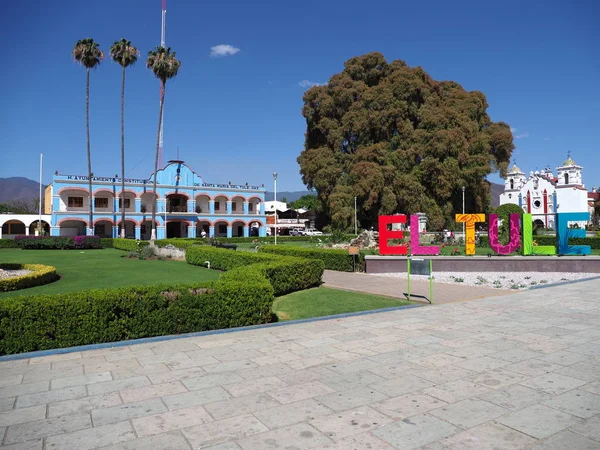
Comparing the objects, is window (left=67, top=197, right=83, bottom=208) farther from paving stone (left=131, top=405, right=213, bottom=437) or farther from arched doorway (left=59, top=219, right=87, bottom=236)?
paving stone (left=131, top=405, right=213, bottom=437)

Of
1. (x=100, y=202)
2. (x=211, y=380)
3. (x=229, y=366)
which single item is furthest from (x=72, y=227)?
(x=211, y=380)

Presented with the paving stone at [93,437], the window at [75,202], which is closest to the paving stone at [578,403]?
the paving stone at [93,437]

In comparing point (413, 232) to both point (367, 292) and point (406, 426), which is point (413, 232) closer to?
point (367, 292)

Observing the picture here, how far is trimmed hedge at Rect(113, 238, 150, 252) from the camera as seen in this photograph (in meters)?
31.8

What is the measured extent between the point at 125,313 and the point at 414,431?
5575 millimetres

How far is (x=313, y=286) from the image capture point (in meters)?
15.4

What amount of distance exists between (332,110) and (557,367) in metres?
44.7

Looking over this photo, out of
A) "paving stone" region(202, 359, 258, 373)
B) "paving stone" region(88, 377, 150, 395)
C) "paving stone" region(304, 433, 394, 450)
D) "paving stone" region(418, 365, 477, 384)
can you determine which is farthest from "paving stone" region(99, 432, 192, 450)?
"paving stone" region(418, 365, 477, 384)

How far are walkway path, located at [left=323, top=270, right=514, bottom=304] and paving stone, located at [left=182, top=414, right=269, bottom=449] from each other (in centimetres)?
869

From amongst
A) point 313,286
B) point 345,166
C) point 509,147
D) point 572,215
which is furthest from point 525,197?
point 313,286

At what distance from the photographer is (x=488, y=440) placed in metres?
4.12

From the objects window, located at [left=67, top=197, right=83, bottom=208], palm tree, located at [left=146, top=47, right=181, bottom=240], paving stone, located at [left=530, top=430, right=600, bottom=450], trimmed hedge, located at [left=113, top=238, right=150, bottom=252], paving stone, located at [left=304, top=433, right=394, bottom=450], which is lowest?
paving stone, located at [left=530, top=430, right=600, bottom=450]

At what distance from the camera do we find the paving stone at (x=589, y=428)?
13.9ft

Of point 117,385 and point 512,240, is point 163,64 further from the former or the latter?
point 117,385
